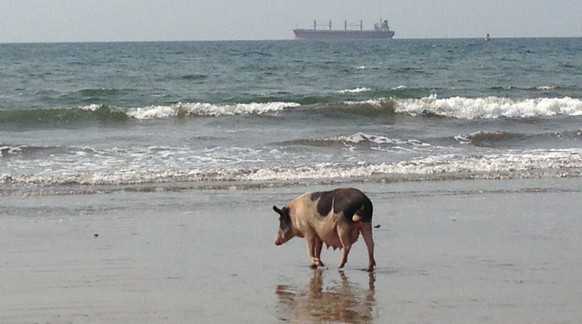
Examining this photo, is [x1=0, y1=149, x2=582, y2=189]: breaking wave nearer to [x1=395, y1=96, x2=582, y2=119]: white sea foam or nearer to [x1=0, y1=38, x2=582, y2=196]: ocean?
[x1=0, y1=38, x2=582, y2=196]: ocean

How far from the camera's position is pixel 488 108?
29375 mm

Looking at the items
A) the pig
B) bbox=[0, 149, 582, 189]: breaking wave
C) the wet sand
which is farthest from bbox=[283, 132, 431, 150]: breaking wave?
the pig

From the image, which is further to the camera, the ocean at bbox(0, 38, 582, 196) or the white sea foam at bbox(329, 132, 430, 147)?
the white sea foam at bbox(329, 132, 430, 147)

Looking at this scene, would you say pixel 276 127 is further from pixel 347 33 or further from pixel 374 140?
pixel 347 33

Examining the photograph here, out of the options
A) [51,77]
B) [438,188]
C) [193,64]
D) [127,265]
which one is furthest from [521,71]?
[127,265]

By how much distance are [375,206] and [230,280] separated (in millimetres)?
4467

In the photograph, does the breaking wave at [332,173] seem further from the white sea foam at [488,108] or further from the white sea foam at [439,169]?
the white sea foam at [488,108]

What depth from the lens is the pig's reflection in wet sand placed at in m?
7.48

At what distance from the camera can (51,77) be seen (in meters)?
43.2

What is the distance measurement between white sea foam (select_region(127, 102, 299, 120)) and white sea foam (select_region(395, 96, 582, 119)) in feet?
12.7

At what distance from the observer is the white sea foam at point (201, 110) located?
28141mm

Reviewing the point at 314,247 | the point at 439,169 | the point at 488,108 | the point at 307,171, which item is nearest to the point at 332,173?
the point at 307,171

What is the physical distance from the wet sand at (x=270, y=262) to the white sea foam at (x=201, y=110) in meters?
14.2

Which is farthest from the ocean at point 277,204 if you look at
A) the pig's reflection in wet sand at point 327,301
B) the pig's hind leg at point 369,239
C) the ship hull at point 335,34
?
the ship hull at point 335,34
